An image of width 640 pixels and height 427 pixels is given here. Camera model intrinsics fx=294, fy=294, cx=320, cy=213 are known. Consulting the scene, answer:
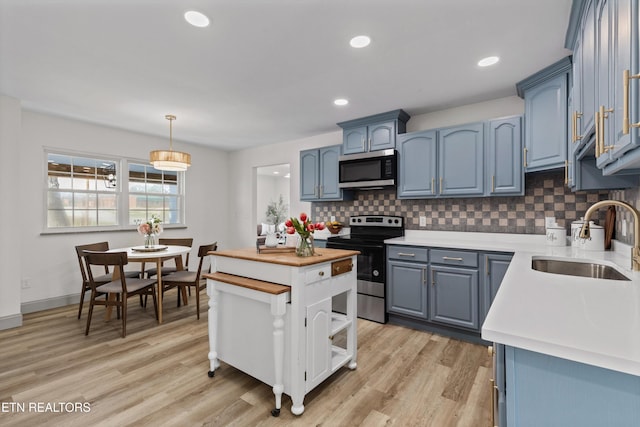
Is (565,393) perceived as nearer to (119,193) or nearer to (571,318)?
(571,318)

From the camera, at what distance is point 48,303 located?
3656 millimetres

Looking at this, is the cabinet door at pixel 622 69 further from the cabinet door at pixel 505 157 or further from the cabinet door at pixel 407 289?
the cabinet door at pixel 407 289

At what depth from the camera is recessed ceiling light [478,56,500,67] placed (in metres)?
2.29

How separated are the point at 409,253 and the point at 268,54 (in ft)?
7.37

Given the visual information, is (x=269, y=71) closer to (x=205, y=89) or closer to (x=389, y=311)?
(x=205, y=89)

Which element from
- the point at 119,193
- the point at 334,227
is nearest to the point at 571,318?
the point at 334,227

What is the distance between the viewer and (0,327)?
9.92 ft

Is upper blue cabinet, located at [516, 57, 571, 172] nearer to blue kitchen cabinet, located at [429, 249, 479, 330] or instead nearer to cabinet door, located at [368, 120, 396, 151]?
blue kitchen cabinet, located at [429, 249, 479, 330]

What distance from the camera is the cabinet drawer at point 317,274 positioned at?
70.9 inches

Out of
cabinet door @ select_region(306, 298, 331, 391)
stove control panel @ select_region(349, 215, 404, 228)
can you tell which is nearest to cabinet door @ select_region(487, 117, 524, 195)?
stove control panel @ select_region(349, 215, 404, 228)

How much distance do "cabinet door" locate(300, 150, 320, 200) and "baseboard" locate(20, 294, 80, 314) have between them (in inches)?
131

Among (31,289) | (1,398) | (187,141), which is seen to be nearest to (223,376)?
(1,398)

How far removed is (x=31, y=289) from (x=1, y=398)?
2183 millimetres

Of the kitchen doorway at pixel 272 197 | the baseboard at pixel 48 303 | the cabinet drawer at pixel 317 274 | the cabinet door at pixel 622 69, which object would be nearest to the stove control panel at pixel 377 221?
the cabinet drawer at pixel 317 274
